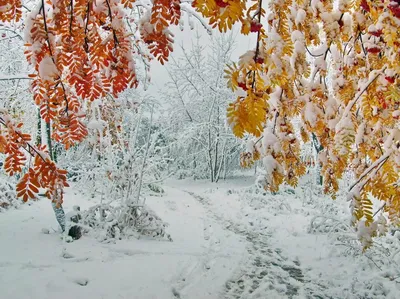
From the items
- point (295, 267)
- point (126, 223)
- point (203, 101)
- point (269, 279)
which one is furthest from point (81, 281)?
point (203, 101)

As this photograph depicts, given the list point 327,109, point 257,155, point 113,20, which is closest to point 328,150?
point 327,109

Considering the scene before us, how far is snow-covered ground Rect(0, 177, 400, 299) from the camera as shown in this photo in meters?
4.50

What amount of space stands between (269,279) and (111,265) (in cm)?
259

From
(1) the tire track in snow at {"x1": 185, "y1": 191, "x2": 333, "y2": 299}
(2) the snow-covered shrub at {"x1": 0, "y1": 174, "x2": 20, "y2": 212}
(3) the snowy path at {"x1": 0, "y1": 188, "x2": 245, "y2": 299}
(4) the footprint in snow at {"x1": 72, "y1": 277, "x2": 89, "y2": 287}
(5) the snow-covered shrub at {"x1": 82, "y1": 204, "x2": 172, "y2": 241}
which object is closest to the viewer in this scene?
(3) the snowy path at {"x1": 0, "y1": 188, "x2": 245, "y2": 299}

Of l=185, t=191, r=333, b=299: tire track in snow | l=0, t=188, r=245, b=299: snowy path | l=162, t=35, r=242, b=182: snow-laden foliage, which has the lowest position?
l=185, t=191, r=333, b=299: tire track in snow

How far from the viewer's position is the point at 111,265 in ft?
17.1

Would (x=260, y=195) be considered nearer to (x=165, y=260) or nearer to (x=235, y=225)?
(x=235, y=225)

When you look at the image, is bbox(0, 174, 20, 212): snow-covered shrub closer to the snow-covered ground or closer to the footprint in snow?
the snow-covered ground

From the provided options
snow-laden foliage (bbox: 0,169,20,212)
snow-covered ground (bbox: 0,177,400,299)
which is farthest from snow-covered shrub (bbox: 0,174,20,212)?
snow-covered ground (bbox: 0,177,400,299)

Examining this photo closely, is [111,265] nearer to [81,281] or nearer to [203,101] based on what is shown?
[81,281]

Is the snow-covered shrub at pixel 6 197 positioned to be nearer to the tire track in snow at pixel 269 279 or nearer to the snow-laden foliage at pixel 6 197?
the snow-laden foliage at pixel 6 197

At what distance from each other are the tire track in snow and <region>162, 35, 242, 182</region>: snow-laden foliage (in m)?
13.8

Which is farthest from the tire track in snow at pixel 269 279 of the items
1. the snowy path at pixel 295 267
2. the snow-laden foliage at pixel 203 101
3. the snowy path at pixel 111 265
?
the snow-laden foliage at pixel 203 101

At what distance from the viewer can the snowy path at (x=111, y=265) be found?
4328 mm
